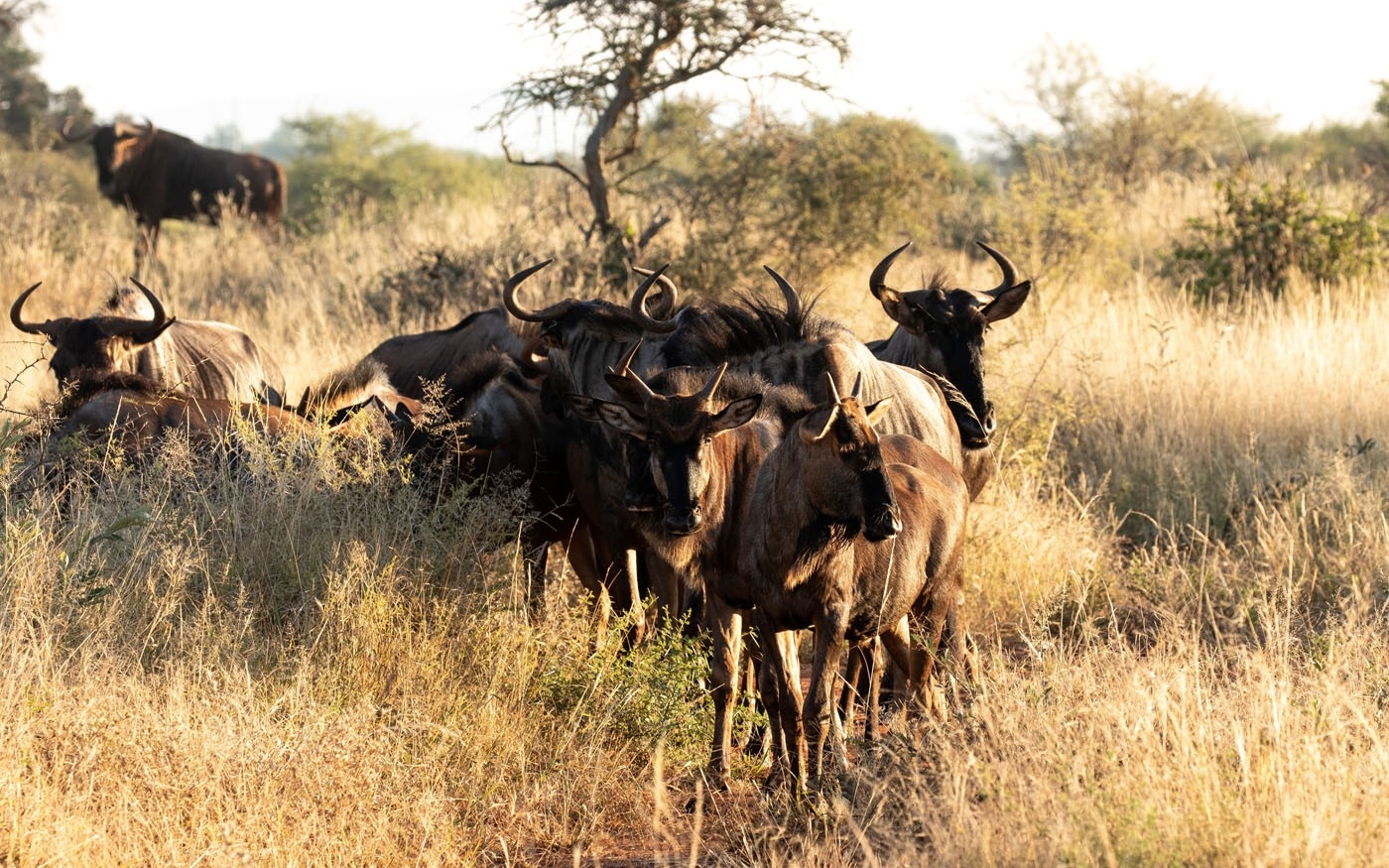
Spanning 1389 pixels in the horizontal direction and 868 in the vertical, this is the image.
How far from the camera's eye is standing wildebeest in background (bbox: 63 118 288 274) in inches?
794

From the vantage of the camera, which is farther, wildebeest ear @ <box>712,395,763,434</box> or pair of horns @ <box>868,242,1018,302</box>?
pair of horns @ <box>868,242,1018,302</box>

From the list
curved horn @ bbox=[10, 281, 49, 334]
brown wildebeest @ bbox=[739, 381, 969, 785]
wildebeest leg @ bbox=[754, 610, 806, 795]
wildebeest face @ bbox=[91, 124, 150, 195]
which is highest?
wildebeest face @ bbox=[91, 124, 150, 195]

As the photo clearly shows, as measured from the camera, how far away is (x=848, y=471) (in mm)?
4770

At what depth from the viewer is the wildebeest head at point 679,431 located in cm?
492

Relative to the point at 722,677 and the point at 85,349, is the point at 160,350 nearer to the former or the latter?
the point at 85,349

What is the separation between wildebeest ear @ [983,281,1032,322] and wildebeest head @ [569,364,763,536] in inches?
108

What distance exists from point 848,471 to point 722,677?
1095 mm

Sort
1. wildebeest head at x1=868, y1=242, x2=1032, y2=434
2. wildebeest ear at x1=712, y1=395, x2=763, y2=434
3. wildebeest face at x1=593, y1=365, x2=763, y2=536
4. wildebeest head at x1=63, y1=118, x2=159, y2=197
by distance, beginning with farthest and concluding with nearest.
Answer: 1. wildebeest head at x1=63, y1=118, x2=159, y2=197
2. wildebeest head at x1=868, y1=242, x2=1032, y2=434
3. wildebeest ear at x1=712, y1=395, x2=763, y2=434
4. wildebeest face at x1=593, y1=365, x2=763, y2=536

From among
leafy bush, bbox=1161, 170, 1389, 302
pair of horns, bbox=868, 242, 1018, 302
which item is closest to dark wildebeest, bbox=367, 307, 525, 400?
pair of horns, bbox=868, 242, 1018, 302

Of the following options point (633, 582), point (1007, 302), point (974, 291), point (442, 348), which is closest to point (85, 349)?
point (442, 348)

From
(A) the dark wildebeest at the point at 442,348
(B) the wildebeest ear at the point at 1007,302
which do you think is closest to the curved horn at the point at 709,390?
(B) the wildebeest ear at the point at 1007,302

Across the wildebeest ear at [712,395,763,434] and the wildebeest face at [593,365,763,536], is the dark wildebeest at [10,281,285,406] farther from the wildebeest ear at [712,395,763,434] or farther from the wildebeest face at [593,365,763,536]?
the wildebeest ear at [712,395,763,434]

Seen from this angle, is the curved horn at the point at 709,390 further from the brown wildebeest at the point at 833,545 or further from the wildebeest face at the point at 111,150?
the wildebeest face at the point at 111,150

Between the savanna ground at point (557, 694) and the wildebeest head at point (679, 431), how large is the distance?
2.72 ft
